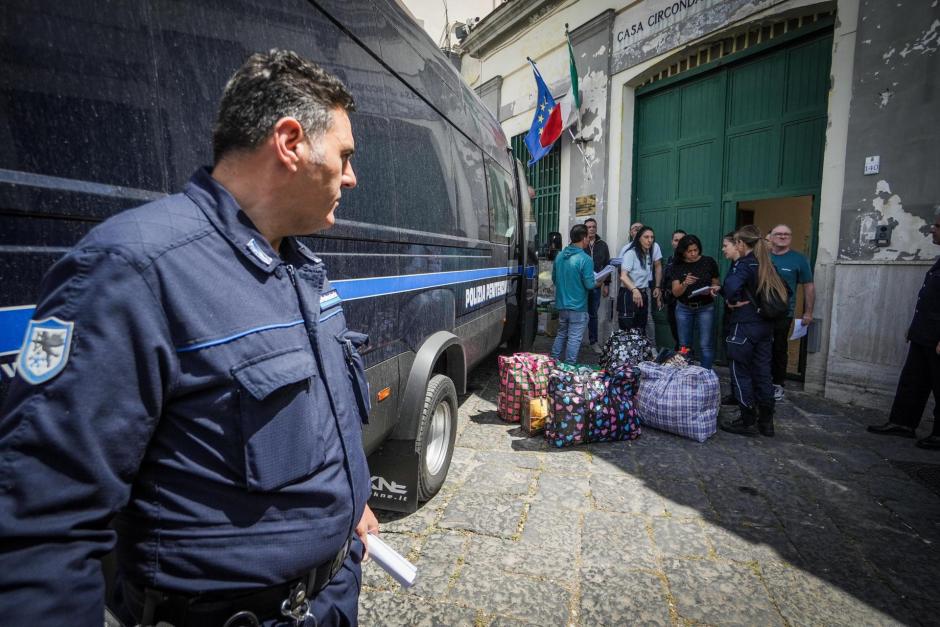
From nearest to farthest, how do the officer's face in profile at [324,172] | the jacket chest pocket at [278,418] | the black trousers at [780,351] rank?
the jacket chest pocket at [278,418]
the officer's face in profile at [324,172]
the black trousers at [780,351]

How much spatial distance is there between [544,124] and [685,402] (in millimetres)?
6402

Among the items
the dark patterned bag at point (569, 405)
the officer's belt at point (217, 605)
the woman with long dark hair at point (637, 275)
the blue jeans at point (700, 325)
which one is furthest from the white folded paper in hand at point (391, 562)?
the woman with long dark hair at point (637, 275)

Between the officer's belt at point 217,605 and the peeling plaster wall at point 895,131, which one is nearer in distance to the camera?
the officer's belt at point 217,605

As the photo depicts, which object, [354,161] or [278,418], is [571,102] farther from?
[278,418]

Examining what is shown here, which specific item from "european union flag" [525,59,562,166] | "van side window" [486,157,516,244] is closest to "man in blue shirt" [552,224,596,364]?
"van side window" [486,157,516,244]

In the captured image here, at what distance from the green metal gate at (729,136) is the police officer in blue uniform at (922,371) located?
6.17ft

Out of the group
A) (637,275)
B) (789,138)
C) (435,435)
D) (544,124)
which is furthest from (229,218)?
(544,124)

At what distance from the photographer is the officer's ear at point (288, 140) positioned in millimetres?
938

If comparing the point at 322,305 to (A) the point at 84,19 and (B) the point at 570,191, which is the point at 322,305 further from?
(B) the point at 570,191

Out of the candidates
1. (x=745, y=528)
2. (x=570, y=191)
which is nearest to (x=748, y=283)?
(x=745, y=528)

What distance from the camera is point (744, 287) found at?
13.4 feet

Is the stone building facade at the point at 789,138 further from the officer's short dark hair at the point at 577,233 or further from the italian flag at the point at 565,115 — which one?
the officer's short dark hair at the point at 577,233

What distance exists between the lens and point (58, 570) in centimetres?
67

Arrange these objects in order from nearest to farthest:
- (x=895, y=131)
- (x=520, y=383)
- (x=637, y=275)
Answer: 1. (x=520, y=383)
2. (x=895, y=131)
3. (x=637, y=275)
